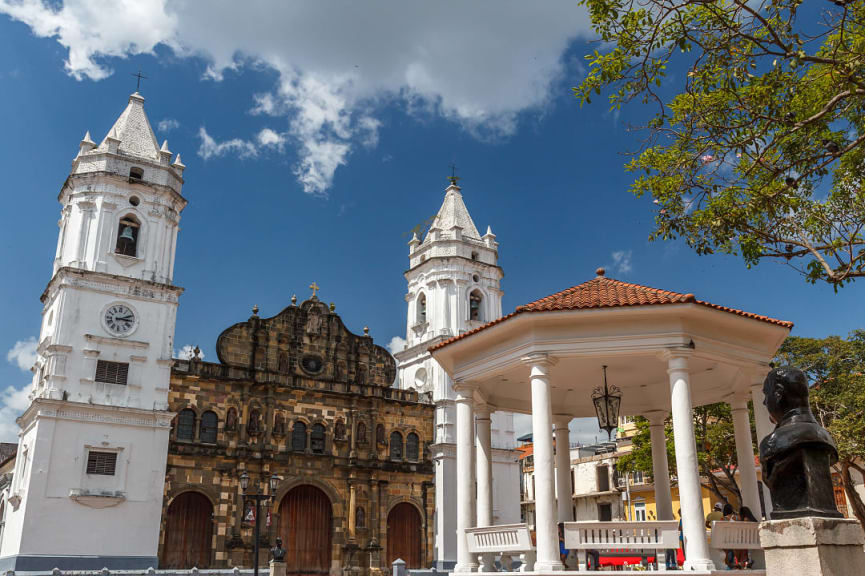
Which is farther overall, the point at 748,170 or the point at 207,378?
the point at 207,378

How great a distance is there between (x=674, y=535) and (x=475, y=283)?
33364 mm

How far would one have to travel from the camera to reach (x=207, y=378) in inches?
1449

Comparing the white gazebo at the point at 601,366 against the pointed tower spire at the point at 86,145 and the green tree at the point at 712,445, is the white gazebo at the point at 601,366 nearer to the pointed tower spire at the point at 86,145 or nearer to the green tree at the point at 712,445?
the green tree at the point at 712,445

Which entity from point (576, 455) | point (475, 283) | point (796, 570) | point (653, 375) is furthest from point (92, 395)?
point (576, 455)

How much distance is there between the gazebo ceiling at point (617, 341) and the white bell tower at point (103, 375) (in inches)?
856

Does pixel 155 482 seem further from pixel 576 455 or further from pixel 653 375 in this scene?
pixel 576 455

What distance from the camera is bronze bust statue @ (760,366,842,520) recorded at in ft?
23.7

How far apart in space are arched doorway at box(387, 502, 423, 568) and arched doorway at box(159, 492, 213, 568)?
942 centimetres

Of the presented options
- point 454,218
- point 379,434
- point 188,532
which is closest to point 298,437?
point 379,434

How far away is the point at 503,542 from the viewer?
1309cm

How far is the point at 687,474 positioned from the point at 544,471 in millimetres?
2294

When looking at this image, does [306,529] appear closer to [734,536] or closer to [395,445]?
[395,445]

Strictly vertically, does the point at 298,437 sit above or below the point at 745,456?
above

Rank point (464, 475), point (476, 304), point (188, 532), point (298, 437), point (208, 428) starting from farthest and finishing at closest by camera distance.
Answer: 1. point (476, 304)
2. point (298, 437)
3. point (208, 428)
4. point (188, 532)
5. point (464, 475)
